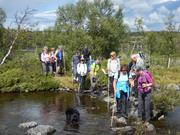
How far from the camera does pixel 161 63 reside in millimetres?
52188

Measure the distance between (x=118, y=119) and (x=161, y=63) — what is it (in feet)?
120

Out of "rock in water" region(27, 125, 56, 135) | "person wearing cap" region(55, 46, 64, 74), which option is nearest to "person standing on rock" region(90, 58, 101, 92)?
"person wearing cap" region(55, 46, 64, 74)

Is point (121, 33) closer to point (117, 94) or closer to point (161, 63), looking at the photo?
point (161, 63)

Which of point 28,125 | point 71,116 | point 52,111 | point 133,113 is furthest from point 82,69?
point 28,125

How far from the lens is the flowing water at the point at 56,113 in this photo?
49.9 ft

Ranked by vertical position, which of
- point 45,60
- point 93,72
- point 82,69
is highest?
point 45,60

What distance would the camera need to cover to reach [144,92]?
16.1 metres

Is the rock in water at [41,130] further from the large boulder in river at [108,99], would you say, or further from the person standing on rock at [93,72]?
the person standing on rock at [93,72]

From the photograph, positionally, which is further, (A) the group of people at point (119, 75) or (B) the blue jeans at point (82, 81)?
(B) the blue jeans at point (82, 81)

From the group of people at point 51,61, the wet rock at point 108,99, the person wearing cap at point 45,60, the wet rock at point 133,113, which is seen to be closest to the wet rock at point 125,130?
the wet rock at point 133,113

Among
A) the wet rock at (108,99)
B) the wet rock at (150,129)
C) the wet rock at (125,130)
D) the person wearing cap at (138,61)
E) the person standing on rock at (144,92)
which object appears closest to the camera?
the wet rock at (125,130)

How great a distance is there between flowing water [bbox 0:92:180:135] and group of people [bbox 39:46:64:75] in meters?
2.99

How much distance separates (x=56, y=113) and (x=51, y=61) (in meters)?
8.94

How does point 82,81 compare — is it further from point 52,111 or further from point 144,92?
point 144,92
